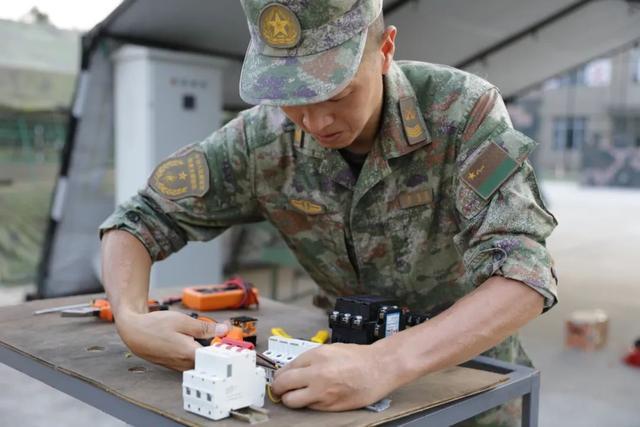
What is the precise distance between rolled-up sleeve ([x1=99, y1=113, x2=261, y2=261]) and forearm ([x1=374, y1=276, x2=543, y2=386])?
590 mm

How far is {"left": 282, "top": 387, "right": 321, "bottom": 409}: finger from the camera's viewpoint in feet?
2.96

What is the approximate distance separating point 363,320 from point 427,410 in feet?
0.61

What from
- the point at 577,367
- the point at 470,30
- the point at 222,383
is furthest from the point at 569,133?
the point at 222,383

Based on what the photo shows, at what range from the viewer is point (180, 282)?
370 centimetres

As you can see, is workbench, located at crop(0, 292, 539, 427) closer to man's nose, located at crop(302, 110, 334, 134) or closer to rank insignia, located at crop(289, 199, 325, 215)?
rank insignia, located at crop(289, 199, 325, 215)

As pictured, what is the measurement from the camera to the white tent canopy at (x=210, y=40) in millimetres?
3406

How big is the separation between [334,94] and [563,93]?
23.7 meters

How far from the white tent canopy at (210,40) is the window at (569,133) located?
728 inches

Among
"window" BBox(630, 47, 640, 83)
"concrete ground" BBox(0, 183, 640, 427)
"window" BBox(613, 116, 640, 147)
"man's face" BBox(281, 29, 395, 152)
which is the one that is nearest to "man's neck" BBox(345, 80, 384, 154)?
"man's face" BBox(281, 29, 395, 152)

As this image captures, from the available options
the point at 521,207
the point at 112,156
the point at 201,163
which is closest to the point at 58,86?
the point at 112,156

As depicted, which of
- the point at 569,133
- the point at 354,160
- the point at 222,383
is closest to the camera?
the point at 222,383

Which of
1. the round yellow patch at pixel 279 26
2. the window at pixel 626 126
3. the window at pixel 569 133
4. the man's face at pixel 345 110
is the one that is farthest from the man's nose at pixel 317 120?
the window at pixel 569 133

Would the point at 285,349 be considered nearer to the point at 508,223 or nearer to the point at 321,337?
the point at 321,337

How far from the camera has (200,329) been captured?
1.14m
